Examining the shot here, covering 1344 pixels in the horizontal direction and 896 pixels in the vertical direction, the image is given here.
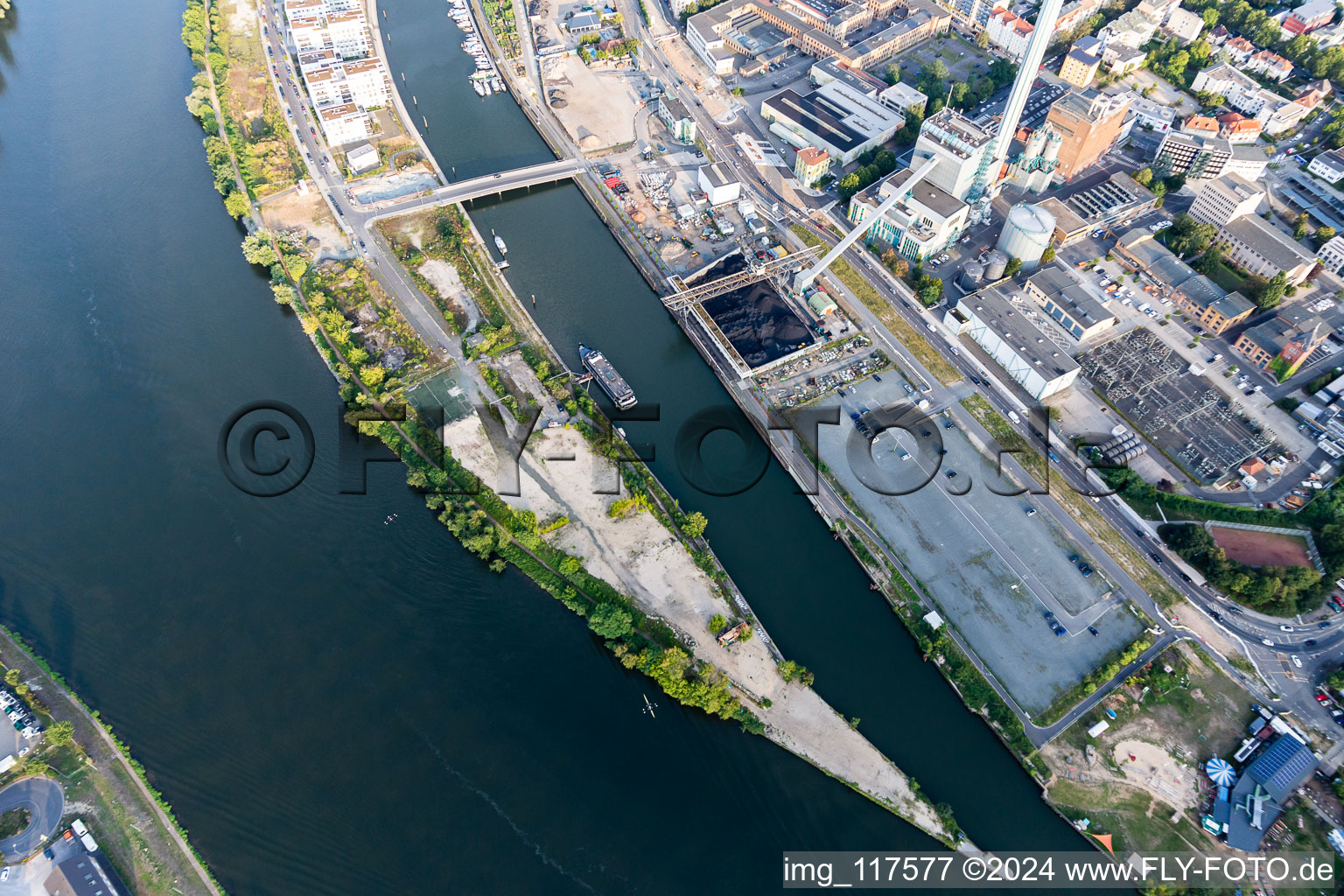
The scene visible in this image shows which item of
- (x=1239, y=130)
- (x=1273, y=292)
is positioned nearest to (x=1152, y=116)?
(x=1239, y=130)

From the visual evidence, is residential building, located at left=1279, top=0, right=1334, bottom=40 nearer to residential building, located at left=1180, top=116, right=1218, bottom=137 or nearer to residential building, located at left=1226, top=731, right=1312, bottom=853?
residential building, located at left=1180, top=116, right=1218, bottom=137

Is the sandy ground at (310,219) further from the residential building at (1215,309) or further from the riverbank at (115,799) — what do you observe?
the residential building at (1215,309)

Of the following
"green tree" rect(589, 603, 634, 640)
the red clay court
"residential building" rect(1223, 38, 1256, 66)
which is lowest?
the red clay court

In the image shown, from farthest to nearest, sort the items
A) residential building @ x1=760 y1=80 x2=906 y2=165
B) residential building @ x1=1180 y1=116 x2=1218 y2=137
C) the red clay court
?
residential building @ x1=1180 y1=116 x2=1218 y2=137 < residential building @ x1=760 y1=80 x2=906 y2=165 < the red clay court

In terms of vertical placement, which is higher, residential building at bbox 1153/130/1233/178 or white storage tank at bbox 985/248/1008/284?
residential building at bbox 1153/130/1233/178

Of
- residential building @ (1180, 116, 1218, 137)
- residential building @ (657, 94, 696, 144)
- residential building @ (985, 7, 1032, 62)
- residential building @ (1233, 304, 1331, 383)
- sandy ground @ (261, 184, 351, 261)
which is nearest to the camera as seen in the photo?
residential building @ (1233, 304, 1331, 383)

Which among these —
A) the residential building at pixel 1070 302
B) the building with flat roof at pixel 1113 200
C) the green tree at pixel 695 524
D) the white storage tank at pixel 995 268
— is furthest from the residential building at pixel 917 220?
the green tree at pixel 695 524

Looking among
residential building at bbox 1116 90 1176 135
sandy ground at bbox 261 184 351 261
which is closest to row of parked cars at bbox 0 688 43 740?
sandy ground at bbox 261 184 351 261
